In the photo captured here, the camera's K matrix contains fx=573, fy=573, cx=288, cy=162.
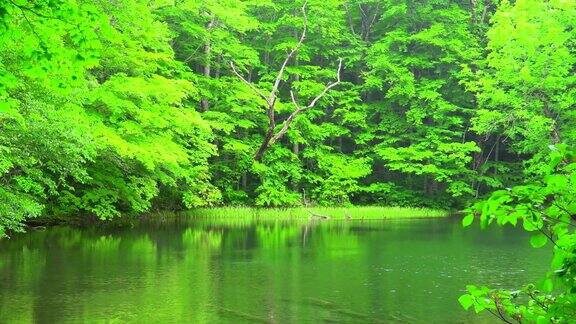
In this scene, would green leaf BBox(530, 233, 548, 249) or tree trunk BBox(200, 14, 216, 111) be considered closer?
green leaf BBox(530, 233, 548, 249)

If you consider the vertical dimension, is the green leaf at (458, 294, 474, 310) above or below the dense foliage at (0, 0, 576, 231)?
below

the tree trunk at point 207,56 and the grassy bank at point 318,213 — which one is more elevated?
the tree trunk at point 207,56

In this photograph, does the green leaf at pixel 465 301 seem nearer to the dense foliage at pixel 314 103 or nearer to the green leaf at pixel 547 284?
the green leaf at pixel 547 284

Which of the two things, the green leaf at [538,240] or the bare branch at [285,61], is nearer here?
the green leaf at [538,240]

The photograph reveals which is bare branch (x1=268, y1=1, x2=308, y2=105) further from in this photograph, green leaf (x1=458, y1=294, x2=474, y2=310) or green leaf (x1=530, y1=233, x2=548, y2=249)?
green leaf (x1=530, y1=233, x2=548, y2=249)

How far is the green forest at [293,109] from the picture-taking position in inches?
593

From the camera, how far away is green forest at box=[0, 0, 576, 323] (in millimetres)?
15070

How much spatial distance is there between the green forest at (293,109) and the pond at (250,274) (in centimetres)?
158

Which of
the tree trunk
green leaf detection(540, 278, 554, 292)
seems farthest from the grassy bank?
green leaf detection(540, 278, 554, 292)

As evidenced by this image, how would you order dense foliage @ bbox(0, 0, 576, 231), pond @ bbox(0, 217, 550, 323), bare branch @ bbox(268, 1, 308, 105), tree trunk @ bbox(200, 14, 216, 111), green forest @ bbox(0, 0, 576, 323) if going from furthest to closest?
tree trunk @ bbox(200, 14, 216, 111)
bare branch @ bbox(268, 1, 308, 105)
dense foliage @ bbox(0, 0, 576, 231)
green forest @ bbox(0, 0, 576, 323)
pond @ bbox(0, 217, 550, 323)

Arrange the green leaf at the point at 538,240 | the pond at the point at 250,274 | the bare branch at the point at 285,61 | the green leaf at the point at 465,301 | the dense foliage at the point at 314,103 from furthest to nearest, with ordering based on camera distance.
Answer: the bare branch at the point at 285,61 < the dense foliage at the point at 314,103 < the pond at the point at 250,274 < the green leaf at the point at 465,301 < the green leaf at the point at 538,240

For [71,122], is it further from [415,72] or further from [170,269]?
[415,72]

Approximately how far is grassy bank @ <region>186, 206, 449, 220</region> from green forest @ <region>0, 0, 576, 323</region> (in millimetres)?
568

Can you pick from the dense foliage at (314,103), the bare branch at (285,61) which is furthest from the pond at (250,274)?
the bare branch at (285,61)
